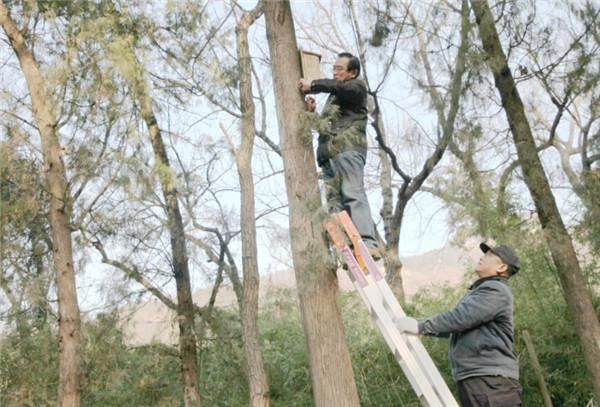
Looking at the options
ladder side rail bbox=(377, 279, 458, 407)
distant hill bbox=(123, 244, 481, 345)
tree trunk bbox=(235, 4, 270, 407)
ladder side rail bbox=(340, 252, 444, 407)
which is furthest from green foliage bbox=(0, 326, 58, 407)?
ladder side rail bbox=(377, 279, 458, 407)

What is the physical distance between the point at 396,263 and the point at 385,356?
5.11ft

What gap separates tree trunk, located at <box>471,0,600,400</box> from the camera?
6105mm

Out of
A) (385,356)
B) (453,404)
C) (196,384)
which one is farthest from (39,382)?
(453,404)

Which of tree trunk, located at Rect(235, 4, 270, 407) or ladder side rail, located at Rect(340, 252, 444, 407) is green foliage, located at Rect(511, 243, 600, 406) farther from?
ladder side rail, located at Rect(340, 252, 444, 407)

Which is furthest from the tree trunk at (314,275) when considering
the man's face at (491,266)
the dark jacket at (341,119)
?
the man's face at (491,266)

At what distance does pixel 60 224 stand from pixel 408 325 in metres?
3.94

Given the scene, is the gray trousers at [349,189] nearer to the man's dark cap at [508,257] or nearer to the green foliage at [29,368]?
the man's dark cap at [508,257]

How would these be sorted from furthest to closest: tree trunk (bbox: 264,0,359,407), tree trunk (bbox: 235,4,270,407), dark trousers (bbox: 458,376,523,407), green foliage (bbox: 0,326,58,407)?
green foliage (bbox: 0,326,58,407)
tree trunk (bbox: 235,4,270,407)
tree trunk (bbox: 264,0,359,407)
dark trousers (bbox: 458,376,523,407)

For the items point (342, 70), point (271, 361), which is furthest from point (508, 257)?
point (271, 361)

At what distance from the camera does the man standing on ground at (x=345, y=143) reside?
3574mm

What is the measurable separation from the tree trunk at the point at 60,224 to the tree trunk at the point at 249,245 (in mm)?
1479

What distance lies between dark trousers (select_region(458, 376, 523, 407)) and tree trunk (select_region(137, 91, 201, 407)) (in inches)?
159

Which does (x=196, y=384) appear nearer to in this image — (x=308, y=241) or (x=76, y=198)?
(x=76, y=198)

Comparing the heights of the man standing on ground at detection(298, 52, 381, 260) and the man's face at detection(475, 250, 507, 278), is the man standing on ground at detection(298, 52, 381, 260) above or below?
above
